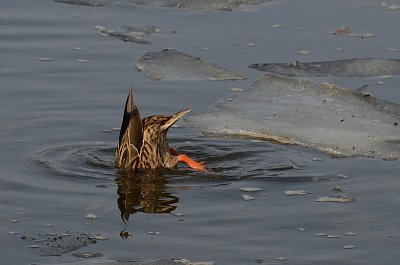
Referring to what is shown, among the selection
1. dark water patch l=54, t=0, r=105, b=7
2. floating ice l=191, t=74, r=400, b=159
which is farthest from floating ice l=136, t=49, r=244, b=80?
dark water patch l=54, t=0, r=105, b=7

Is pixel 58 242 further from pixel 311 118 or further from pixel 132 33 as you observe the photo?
pixel 132 33

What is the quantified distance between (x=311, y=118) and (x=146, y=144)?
1.69m

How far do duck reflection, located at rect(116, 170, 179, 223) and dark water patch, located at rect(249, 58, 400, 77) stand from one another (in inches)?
95.6

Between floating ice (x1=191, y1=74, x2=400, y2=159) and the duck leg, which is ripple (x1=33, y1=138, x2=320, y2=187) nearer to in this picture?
the duck leg

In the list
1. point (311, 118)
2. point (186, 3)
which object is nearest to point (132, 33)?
point (186, 3)

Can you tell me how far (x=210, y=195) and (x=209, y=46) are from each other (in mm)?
3676

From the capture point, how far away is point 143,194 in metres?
8.71

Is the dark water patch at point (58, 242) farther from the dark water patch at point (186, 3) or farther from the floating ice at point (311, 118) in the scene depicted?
the dark water patch at point (186, 3)

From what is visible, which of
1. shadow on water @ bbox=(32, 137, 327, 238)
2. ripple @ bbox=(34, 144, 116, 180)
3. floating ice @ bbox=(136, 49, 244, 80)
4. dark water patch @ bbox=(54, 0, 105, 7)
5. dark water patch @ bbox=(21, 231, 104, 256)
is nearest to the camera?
dark water patch @ bbox=(21, 231, 104, 256)

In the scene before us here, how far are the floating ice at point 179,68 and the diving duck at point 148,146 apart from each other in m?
1.72

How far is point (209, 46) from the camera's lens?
11930 mm

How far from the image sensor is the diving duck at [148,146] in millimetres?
9227

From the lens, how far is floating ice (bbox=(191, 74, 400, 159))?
9.70 m

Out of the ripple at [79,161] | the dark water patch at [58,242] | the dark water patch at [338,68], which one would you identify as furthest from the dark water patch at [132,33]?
the dark water patch at [58,242]
